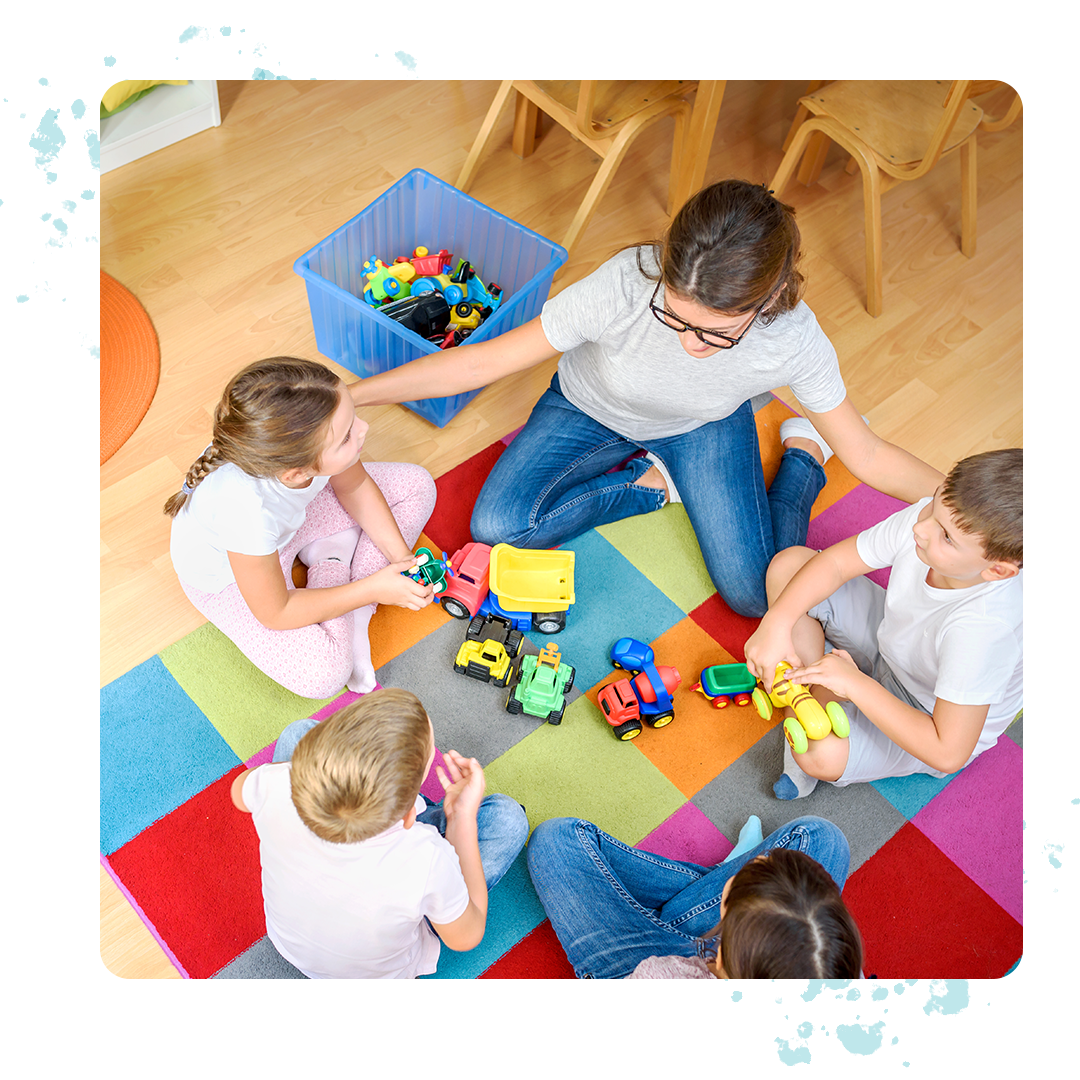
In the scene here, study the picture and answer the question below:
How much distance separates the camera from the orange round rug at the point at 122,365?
2.16 metres

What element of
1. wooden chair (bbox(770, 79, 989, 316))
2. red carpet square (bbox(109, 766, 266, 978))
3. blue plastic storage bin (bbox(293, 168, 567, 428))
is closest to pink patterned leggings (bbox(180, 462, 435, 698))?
red carpet square (bbox(109, 766, 266, 978))

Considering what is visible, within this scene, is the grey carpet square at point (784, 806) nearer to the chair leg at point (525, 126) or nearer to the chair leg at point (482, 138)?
the chair leg at point (482, 138)

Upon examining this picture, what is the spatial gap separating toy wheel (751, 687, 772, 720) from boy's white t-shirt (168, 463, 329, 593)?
0.92 metres

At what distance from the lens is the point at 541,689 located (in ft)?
6.04

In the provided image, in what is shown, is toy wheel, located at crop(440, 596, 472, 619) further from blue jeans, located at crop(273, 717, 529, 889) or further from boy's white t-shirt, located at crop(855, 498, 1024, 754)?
boy's white t-shirt, located at crop(855, 498, 1024, 754)

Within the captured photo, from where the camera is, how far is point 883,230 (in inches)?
107

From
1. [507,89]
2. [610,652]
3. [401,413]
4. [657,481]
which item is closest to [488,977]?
[610,652]

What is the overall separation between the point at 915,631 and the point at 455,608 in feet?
2.95

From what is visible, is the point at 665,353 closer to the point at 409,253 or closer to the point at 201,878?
the point at 409,253

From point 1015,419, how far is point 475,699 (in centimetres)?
163

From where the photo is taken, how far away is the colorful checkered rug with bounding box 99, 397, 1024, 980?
65.7 inches


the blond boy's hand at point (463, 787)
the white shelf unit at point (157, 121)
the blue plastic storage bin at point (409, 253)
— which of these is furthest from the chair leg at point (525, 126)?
the blond boy's hand at point (463, 787)

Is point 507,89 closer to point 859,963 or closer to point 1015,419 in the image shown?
point 1015,419

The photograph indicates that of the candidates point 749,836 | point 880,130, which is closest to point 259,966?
point 749,836
